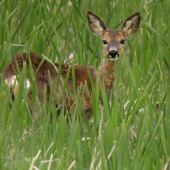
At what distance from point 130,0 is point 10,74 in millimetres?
2861

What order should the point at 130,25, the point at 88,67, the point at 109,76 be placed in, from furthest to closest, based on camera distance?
the point at 130,25 < the point at 109,76 < the point at 88,67

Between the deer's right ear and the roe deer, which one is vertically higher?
the deer's right ear

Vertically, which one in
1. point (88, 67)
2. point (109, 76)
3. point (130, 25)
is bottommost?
point (109, 76)

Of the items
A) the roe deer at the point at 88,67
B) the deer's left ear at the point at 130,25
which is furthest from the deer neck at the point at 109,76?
the deer's left ear at the point at 130,25

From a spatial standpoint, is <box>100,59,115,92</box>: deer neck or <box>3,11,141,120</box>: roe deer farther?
<box>100,59,115,92</box>: deer neck

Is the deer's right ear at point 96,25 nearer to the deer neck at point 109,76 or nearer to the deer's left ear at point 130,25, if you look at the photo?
the deer's left ear at point 130,25

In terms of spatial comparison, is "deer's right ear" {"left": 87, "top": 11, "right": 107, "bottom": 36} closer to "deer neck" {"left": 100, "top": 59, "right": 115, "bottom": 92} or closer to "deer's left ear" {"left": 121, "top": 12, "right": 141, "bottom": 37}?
"deer's left ear" {"left": 121, "top": 12, "right": 141, "bottom": 37}

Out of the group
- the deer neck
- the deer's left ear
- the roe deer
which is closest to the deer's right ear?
the roe deer

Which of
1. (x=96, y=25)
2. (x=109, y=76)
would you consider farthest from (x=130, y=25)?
(x=109, y=76)

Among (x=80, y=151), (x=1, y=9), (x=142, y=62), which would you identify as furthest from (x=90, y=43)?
(x=80, y=151)

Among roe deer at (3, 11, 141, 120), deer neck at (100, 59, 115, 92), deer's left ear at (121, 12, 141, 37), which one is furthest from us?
deer's left ear at (121, 12, 141, 37)

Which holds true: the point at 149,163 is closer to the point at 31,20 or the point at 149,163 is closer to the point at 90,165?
the point at 90,165

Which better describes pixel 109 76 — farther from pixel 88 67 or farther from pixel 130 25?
pixel 130 25

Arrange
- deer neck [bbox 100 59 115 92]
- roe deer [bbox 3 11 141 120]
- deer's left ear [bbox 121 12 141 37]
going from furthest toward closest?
deer's left ear [bbox 121 12 141 37]
deer neck [bbox 100 59 115 92]
roe deer [bbox 3 11 141 120]
